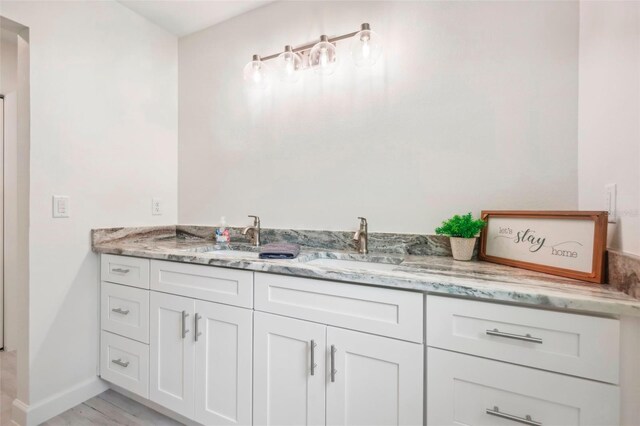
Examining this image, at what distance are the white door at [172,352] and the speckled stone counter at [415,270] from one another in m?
0.24

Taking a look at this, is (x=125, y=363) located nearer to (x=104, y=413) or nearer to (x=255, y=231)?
(x=104, y=413)

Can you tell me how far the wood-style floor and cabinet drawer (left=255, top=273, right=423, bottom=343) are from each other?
3.21ft

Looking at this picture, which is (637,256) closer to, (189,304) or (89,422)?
(189,304)

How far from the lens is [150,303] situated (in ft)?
5.11

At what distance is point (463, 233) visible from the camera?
Answer: 1.30 m

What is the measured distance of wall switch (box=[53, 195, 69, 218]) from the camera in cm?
160

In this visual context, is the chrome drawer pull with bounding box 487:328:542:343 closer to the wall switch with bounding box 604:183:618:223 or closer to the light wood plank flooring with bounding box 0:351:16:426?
the wall switch with bounding box 604:183:618:223

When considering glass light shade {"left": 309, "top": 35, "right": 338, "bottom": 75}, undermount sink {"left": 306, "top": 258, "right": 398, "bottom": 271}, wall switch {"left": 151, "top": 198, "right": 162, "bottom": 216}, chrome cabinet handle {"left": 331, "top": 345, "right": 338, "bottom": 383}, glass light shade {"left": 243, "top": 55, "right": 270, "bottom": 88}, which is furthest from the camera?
wall switch {"left": 151, "top": 198, "right": 162, "bottom": 216}

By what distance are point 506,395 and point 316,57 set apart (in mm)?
1679

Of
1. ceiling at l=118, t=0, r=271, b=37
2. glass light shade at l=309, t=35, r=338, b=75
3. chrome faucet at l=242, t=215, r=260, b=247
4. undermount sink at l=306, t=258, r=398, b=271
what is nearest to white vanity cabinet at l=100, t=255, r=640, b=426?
undermount sink at l=306, t=258, r=398, b=271

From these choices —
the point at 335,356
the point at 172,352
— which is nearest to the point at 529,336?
the point at 335,356

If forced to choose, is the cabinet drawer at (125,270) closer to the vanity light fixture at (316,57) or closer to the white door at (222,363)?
the white door at (222,363)

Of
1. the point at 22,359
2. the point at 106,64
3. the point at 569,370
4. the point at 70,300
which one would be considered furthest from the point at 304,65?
the point at 22,359

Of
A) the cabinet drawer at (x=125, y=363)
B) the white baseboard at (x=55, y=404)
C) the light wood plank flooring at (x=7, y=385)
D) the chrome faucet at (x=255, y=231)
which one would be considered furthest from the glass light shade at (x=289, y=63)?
the light wood plank flooring at (x=7, y=385)
